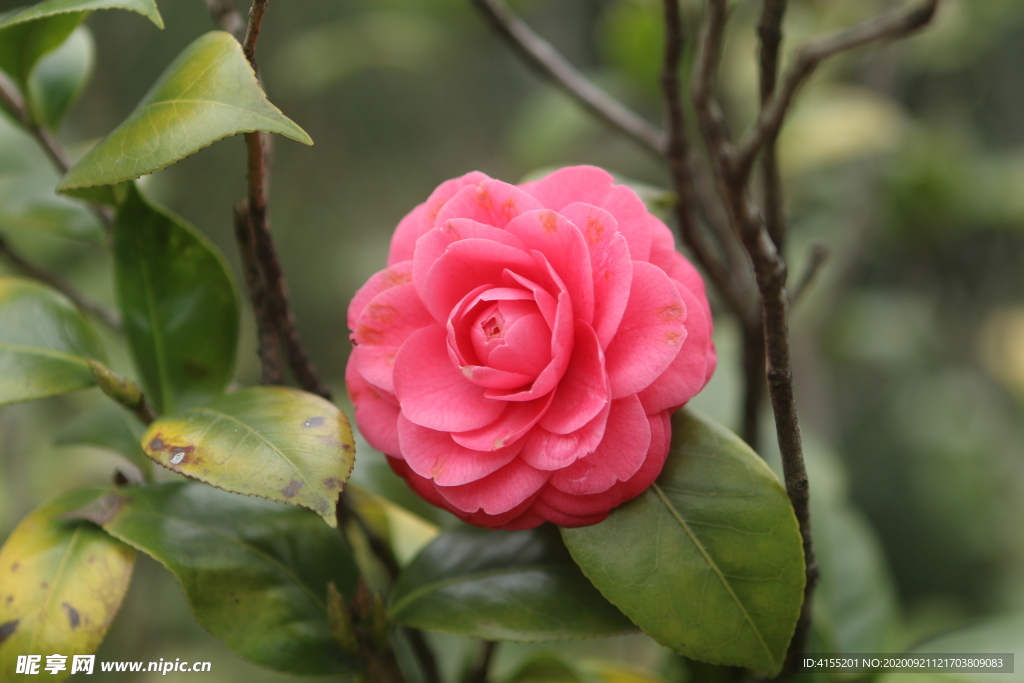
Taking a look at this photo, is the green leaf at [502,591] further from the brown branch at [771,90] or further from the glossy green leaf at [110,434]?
the brown branch at [771,90]

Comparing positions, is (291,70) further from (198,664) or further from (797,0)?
(198,664)

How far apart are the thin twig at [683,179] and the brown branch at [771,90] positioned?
0.06 meters

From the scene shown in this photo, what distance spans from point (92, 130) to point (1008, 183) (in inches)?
84.3

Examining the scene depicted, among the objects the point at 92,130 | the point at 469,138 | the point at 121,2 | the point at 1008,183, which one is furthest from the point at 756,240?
the point at 469,138

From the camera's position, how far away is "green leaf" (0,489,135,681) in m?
0.40

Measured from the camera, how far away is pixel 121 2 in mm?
374

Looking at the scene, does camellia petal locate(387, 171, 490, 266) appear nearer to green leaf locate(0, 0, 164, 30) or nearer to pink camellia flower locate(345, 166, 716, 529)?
pink camellia flower locate(345, 166, 716, 529)

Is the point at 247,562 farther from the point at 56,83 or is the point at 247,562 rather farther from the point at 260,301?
the point at 56,83

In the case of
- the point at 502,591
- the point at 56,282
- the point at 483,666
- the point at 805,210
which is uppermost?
the point at 56,282

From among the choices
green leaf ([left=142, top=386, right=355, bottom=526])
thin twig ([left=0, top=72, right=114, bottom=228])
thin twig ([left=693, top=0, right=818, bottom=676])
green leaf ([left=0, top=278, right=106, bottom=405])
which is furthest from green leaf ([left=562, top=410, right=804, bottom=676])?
thin twig ([left=0, top=72, right=114, bottom=228])

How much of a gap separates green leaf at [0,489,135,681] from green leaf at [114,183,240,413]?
4.4 inches

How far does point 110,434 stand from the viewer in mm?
551

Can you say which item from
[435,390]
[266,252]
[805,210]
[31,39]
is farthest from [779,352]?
[805,210]

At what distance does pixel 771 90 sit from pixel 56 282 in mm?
624
